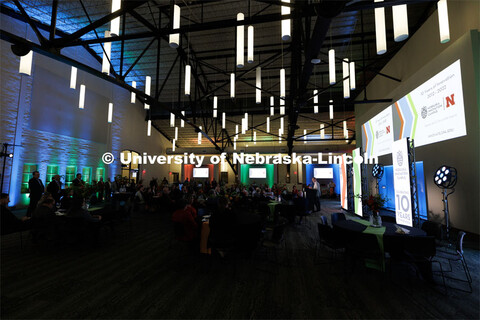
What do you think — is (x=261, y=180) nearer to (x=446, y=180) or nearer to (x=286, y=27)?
(x=446, y=180)

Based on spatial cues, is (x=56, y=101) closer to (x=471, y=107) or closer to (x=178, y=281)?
(x=178, y=281)

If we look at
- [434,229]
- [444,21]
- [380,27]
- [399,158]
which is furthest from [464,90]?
[380,27]

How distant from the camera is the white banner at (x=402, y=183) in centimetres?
493

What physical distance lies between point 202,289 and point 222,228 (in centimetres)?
87

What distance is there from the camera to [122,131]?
1273cm

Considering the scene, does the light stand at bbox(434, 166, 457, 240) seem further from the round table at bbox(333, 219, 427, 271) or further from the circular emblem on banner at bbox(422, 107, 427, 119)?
the round table at bbox(333, 219, 427, 271)

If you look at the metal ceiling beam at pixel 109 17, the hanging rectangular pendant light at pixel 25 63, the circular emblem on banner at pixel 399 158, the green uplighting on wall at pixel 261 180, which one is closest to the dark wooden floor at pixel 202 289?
the circular emblem on banner at pixel 399 158

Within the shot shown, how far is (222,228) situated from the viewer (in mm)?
3365

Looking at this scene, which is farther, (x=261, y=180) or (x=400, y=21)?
(x=261, y=180)

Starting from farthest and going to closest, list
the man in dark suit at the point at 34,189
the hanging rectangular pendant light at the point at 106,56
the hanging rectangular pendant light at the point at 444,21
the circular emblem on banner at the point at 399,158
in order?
the man in dark suit at the point at 34,189, the circular emblem on banner at the point at 399,158, the hanging rectangular pendant light at the point at 106,56, the hanging rectangular pendant light at the point at 444,21

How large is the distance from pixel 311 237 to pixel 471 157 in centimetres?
371

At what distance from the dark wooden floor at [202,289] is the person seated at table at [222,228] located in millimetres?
449

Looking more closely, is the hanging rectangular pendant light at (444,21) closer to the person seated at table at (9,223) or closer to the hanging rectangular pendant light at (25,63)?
the hanging rectangular pendant light at (25,63)

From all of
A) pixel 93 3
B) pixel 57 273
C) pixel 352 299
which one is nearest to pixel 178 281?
pixel 57 273
